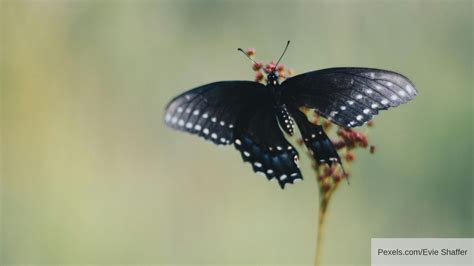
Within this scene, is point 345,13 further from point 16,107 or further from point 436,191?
point 16,107

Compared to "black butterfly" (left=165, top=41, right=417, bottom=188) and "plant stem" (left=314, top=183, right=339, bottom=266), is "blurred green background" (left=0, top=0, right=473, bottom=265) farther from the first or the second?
"plant stem" (left=314, top=183, right=339, bottom=266)

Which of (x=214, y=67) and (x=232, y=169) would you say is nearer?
(x=232, y=169)

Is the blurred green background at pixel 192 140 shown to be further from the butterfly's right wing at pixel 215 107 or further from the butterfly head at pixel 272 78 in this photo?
the butterfly head at pixel 272 78

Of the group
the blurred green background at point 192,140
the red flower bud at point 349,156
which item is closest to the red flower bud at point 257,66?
the red flower bud at point 349,156

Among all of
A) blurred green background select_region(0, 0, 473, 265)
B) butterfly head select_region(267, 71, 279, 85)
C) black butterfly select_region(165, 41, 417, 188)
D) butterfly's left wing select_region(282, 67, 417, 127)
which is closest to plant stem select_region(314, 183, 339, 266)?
black butterfly select_region(165, 41, 417, 188)

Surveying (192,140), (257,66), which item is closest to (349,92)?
(257,66)

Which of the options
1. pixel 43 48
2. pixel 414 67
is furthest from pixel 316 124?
pixel 43 48
